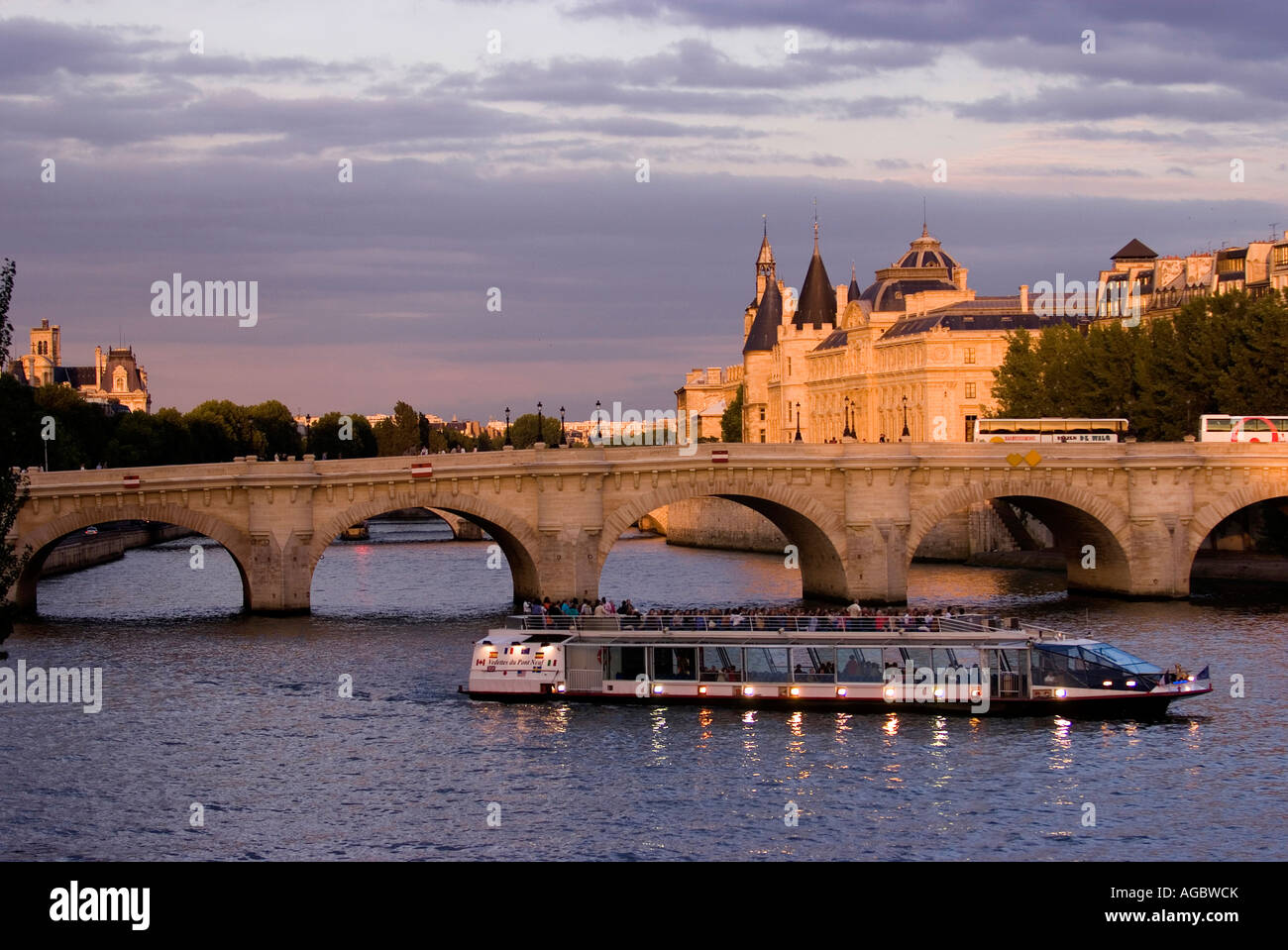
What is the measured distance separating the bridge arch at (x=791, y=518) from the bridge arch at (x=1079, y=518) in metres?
3.03

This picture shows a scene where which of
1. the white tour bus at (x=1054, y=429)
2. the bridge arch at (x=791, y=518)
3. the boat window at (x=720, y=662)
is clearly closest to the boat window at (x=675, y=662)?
the boat window at (x=720, y=662)

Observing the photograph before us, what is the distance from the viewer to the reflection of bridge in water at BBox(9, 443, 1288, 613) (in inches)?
2815

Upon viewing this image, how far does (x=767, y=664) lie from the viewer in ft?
181

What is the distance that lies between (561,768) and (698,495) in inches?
1217

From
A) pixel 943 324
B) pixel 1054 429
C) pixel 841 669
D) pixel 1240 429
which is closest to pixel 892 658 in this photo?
pixel 841 669

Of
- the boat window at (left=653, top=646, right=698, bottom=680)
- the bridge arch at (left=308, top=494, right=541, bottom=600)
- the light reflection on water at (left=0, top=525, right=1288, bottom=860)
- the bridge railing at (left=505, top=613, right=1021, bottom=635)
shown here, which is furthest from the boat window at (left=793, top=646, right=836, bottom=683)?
the bridge arch at (left=308, top=494, right=541, bottom=600)

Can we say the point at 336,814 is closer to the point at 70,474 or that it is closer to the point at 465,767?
the point at 465,767

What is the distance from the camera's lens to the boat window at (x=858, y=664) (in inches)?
2140

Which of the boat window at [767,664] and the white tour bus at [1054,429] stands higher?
the white tour bus at [1054,429]

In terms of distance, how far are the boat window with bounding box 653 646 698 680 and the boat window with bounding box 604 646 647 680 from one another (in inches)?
19.4
